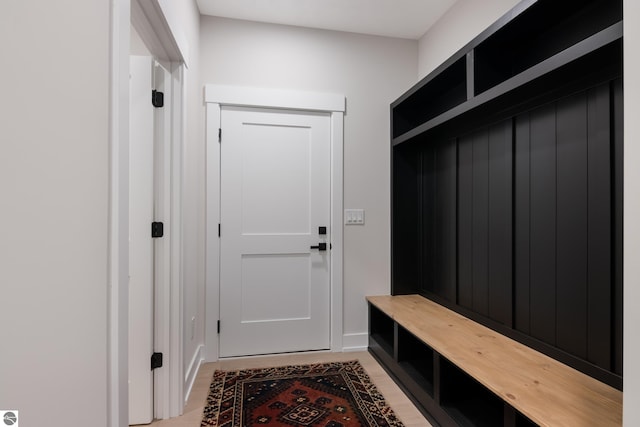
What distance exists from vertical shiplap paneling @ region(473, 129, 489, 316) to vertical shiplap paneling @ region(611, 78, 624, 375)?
750 mm

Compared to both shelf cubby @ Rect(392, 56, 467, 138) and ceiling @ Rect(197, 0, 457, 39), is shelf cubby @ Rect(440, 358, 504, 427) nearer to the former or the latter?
shelf cubby @ Rect(392, 56, 467, 138)

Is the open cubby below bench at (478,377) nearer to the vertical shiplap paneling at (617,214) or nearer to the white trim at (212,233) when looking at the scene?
the vertical shiplap paneling at (617,214)

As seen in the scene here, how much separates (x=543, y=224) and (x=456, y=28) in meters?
1.64

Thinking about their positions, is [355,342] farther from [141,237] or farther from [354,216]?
[141,237]

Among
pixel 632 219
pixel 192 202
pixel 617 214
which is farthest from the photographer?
pixel 192 202

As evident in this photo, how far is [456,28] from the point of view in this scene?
2.47m

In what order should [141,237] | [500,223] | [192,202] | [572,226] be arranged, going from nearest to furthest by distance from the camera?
[572,226]
[141,237]
[500,223]
[192,202]

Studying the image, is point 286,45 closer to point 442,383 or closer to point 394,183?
point 394,183

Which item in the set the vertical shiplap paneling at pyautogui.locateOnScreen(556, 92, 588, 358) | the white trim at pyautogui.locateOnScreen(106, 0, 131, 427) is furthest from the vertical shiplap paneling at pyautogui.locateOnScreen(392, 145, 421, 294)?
the white trim at pyautogui.locateOnScreen(106, 0, 131, 427)

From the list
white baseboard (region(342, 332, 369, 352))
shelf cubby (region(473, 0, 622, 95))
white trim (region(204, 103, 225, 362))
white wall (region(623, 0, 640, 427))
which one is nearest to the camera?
white wall (region(623, 0, 640, 427))

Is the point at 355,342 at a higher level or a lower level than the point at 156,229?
lower

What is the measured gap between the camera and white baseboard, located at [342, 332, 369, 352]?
9.18 ft

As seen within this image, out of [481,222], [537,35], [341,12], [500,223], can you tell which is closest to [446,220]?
[481,222]

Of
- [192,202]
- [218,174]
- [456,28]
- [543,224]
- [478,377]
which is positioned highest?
[456,28]
